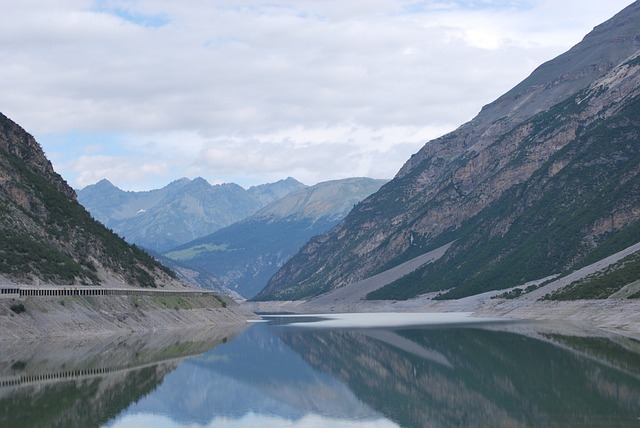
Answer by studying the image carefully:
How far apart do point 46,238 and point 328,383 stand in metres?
89.4

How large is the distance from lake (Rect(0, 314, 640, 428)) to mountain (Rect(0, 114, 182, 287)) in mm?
20093

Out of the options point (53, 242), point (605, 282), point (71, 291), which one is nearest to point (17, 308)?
point (71, 291)

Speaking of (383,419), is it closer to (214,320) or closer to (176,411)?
(176,411)

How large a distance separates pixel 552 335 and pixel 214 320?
8666 centimetres

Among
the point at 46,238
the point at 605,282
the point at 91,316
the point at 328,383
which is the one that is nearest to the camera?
the point at 328,383

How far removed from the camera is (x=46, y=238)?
162 meters

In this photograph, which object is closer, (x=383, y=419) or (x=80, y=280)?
(x=383, y=419)

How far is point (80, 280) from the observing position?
14988 centimetres

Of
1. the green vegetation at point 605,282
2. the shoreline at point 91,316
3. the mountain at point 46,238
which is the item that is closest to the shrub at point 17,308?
the shoreline at point 91,316

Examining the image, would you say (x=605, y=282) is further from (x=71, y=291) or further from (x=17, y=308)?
(x=17, y=308)

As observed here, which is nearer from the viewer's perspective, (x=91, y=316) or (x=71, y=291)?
(x=91, y=316)

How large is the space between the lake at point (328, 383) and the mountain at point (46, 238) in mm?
20093

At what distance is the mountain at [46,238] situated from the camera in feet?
464

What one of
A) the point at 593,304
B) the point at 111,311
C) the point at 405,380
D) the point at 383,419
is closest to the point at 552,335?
the point at 593,304
